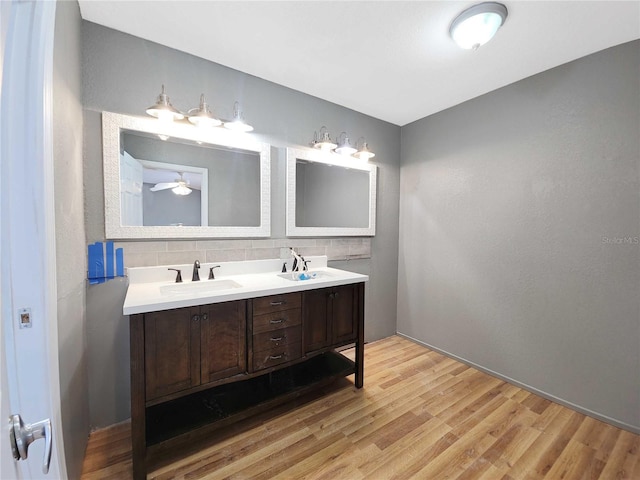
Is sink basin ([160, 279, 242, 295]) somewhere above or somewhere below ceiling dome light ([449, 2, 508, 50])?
below

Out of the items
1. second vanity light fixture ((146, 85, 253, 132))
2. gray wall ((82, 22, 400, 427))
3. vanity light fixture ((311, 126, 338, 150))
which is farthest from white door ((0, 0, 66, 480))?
vanity light fixture ((311, 126, 338, 150))

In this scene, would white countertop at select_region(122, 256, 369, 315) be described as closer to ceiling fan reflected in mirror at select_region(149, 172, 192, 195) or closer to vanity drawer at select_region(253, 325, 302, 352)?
vanity drawer at select_region(253, 325, 302, 352)

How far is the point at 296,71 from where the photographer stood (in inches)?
81.2

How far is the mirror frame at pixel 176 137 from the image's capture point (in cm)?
164

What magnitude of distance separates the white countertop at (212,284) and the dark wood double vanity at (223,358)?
0.05m

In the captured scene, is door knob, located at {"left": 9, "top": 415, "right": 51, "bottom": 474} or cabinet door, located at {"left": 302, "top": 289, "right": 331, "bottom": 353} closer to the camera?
door knob, located at {"left": 9, "top": 415, "right": 51, "bottom": 474}

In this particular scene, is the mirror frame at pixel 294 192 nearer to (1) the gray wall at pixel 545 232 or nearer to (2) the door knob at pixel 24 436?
(1) the gray wall at pixel 545 232

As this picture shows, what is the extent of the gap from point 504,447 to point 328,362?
122cm

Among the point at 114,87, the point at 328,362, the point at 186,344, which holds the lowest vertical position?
the point at 328,362

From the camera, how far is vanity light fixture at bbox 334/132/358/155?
245 cm

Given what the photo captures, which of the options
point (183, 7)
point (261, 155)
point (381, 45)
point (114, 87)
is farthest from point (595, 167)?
point (114, 87)

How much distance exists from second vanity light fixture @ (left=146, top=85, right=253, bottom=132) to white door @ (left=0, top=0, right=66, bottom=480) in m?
1.22

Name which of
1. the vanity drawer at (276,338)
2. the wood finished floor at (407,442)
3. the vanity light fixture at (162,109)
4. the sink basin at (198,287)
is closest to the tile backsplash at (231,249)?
the sink basin at (198,287)

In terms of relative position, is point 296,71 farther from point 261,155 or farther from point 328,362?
point 328,362
